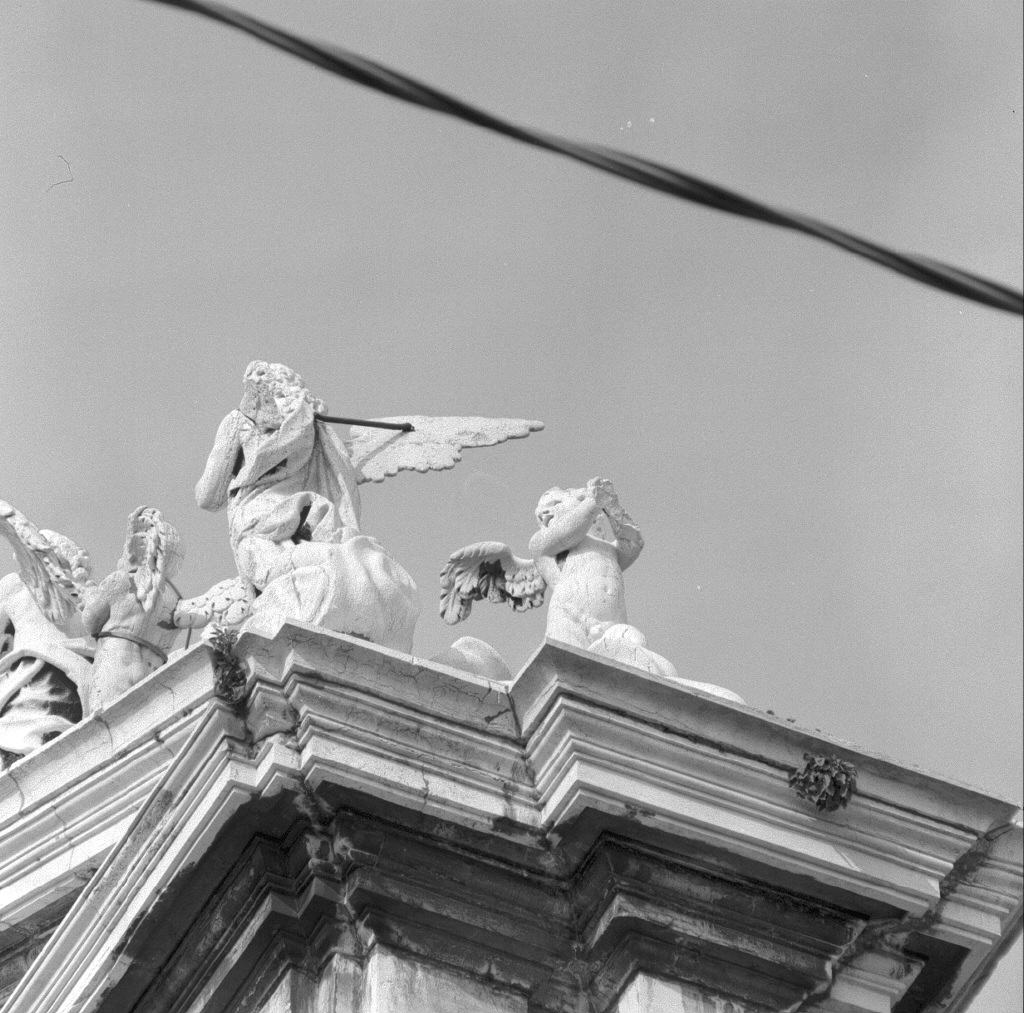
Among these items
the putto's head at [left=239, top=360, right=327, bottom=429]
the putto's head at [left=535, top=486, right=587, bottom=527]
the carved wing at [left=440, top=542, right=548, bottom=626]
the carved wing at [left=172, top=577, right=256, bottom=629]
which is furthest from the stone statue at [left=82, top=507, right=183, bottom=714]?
the putto's head at [left=535, top=486, right=587, bottom=527]

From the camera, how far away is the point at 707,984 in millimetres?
8867

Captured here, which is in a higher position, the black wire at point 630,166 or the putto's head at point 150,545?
the putto's head at point 150,545

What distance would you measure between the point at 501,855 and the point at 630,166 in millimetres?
4895

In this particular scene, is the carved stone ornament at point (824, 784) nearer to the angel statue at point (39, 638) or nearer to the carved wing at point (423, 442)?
the carved wing at point (423, 442)

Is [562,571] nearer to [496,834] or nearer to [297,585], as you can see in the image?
[297,585]

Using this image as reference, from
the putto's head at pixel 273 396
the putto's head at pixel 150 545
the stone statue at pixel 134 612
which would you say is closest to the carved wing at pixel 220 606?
the stone statue at pixel 134 612

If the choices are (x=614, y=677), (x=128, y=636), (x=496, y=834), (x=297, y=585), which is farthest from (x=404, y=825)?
(x=128, y=636)

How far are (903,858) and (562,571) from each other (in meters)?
2.79

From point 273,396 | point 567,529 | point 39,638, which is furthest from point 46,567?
point 567,529

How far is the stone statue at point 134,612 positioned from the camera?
12.1 m

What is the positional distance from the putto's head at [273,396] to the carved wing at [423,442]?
1.65 ft

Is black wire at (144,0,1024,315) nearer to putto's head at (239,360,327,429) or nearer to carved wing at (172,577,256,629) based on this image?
carved wing at (172,577,256,629)

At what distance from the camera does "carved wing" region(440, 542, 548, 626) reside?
37.8 ft

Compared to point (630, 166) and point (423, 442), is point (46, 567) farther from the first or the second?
point (630, 166)
